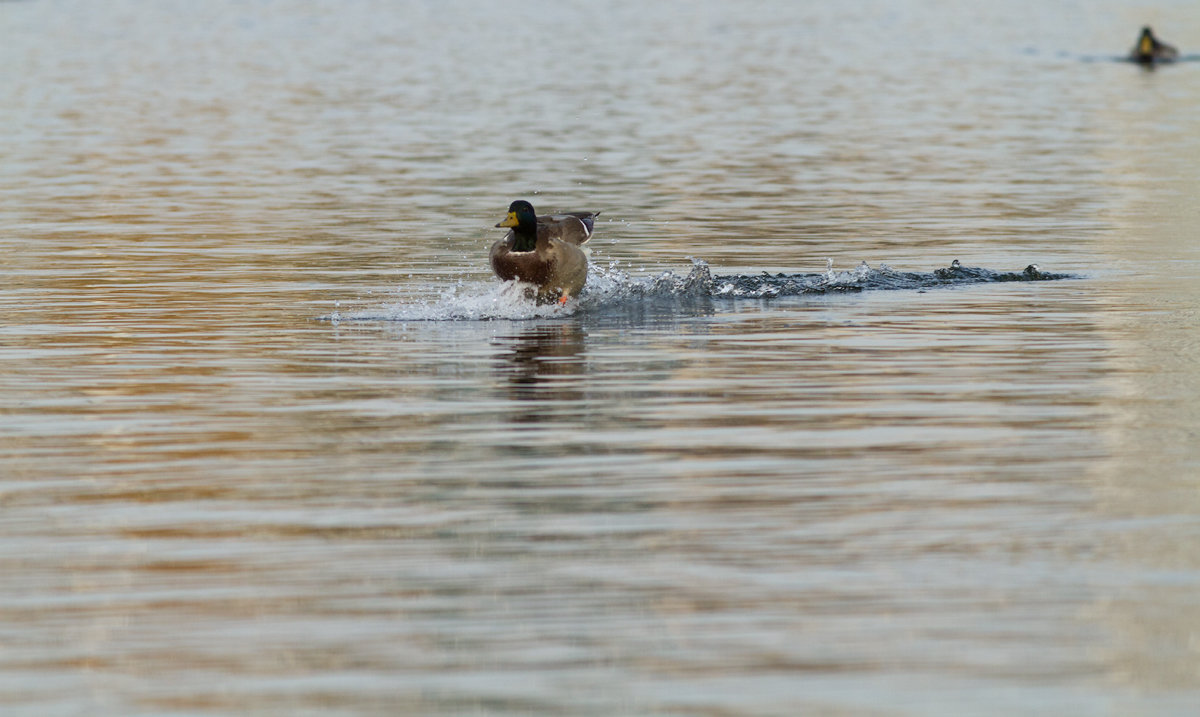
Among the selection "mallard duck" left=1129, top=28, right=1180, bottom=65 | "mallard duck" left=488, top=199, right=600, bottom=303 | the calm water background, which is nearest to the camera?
the calm water background

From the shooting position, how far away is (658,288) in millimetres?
20078

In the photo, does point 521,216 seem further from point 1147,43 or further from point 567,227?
point 1147,43

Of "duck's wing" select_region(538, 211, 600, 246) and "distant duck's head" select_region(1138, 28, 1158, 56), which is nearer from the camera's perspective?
"duck's wing" select_region(538, 211, 600, 246)

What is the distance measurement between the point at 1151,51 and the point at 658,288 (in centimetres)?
4831

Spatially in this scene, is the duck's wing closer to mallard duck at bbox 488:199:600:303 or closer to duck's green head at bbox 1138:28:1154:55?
mallard duck at bbox 488:199:600:303

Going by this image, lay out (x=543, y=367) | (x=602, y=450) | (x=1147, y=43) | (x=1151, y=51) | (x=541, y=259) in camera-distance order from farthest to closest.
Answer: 1. (x=1151, y=51)
2. (x=1147, y=43)
3. (x=541, y=259)
4. (x=543, y=367)
5. (x=602, y=450)

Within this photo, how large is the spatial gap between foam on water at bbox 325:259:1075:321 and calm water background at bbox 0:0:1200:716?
0.13 meters

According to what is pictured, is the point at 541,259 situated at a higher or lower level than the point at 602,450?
higher

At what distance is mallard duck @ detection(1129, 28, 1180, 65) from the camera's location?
2532 inches

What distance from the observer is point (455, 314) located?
18984mm

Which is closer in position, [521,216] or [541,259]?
[521,216]

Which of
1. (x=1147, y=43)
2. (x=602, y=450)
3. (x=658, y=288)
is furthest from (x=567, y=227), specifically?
(x=1147, y=43)

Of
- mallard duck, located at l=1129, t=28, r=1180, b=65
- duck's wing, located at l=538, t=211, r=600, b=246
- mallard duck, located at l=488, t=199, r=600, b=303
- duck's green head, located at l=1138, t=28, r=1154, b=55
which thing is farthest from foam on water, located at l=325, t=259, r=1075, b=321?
mallard duck, located at l=1129, t=28, r=1180, b=65

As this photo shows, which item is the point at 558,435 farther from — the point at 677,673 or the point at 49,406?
the point at 677,673
